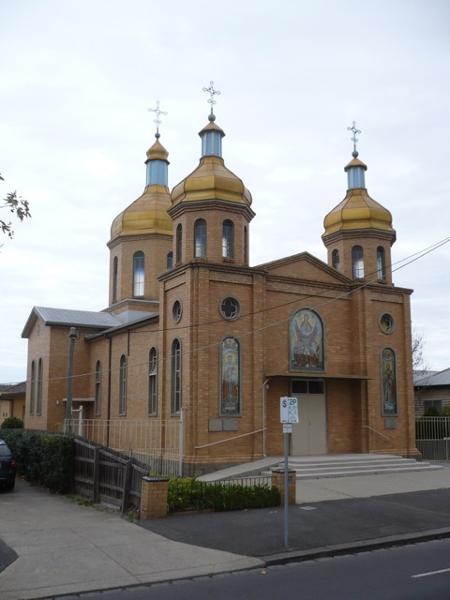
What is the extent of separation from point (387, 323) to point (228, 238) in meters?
6.93

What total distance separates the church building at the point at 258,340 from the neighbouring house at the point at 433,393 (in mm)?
8657

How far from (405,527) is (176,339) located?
34.7 feet

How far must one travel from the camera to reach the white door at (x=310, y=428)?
21.9 meters

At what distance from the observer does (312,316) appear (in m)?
22.9

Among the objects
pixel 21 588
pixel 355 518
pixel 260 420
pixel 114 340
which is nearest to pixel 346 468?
pixel 260 420

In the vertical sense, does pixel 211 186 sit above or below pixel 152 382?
above

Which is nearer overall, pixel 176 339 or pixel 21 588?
pixel 21 588

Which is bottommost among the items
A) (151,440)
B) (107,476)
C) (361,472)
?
(361,472)

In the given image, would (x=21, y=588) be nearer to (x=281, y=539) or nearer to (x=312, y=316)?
(x=281, y=539)

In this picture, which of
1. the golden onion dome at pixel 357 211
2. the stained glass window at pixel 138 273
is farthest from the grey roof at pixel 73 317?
the golden onion dome at pixel 357 211

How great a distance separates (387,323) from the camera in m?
24.5

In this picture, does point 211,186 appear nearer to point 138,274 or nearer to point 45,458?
point 45,458

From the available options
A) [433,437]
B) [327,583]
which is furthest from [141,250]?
[327,583]

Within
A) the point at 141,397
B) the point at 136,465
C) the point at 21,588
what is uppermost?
the point at 141,397
